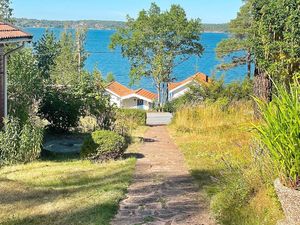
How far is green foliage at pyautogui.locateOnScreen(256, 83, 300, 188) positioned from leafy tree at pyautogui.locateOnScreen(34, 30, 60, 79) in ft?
44.8

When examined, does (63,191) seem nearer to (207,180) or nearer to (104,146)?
(207,180)

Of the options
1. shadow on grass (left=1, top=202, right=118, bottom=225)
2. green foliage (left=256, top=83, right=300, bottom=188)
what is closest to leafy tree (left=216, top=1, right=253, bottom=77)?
shadow on grass (left=1, top=202, right=118, bottom=225)

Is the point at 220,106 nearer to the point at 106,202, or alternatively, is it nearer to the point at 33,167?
the point at 33,167

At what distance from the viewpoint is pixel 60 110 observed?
14.7 m

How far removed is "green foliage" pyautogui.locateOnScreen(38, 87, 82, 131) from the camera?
48.3 ft

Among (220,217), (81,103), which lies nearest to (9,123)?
(81,103)

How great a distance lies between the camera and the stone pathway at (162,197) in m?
5.77

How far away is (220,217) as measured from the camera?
564cm

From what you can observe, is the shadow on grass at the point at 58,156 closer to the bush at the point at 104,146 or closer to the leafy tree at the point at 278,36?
the bush at the point at 104,146

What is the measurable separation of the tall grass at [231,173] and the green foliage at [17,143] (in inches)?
132

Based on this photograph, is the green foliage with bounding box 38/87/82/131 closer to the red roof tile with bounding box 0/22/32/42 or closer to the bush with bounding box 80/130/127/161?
the red roof tile with bounding box 0/22/32/42

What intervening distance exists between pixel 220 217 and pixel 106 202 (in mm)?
1652

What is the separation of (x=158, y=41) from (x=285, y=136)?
40.6 metres

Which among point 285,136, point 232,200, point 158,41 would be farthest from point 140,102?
point 285,136
